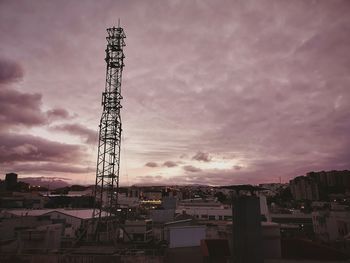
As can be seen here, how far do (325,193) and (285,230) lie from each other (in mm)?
110085

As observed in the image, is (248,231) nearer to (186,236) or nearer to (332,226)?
(186,236)

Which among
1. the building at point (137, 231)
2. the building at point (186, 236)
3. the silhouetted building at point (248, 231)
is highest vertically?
the silhouetted building at point (248, 231)

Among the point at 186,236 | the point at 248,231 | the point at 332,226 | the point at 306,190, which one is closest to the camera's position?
the point at 248,231

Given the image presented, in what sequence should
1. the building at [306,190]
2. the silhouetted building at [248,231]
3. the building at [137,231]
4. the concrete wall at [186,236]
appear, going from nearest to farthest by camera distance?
the silhouetted building at [248,231]
the concrete wall at [186,236]
the building at [137,231]
the building at [306,190]

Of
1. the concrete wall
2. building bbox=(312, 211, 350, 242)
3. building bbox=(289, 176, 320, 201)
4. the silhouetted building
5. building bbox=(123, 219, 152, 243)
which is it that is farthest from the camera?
building bbox=(289, 176, 320, 201)

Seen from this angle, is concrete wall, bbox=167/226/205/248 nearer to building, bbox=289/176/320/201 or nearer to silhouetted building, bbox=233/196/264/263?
silhouetted building, bbox=233/196/264/263

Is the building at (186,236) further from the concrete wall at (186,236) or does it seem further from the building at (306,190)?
the building at (306,190)

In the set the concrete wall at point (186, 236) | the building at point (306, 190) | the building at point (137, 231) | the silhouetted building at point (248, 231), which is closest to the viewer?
the silhouetted building at point (248, 231)

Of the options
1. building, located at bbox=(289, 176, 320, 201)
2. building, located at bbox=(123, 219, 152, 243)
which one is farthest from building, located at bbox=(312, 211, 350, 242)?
building, located at bbox=(289, 176, 320, 201)

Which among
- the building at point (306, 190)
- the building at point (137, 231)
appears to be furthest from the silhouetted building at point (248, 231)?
the building at point (306, 190)

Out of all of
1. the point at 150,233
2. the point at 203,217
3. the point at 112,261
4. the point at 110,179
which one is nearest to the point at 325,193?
the point at 203,217

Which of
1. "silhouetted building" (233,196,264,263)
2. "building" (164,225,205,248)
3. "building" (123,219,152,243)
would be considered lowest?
"building" (123,219,152,243)

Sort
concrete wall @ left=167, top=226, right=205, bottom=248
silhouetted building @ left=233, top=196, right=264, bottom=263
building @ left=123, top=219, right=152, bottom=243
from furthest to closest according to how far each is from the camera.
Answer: building @ left=123, top=219, right=152, bottom=243, concrete wall @ left=167, top=226, right=205, bottom=248, silhouetted building @ left=233, top=196, right=264, bottom=263

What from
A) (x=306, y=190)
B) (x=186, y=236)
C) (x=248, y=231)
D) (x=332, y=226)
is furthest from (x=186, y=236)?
(x=306, y=190)
